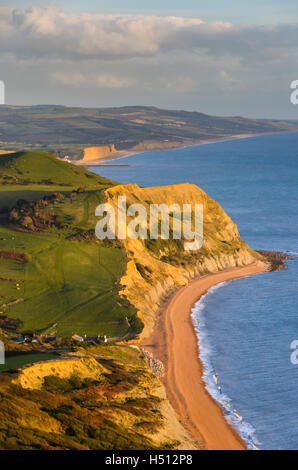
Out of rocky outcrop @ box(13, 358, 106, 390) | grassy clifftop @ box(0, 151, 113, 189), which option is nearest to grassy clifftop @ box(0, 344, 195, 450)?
rocky outcrop @ box(13, 358, 106, 390)

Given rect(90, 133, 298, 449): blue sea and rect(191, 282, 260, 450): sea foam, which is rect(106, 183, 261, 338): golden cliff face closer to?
rect(191, 282, 260, 450): sea foam

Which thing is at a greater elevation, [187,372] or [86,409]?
[86,409]

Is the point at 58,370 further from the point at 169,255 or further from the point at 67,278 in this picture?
the point at 169,255

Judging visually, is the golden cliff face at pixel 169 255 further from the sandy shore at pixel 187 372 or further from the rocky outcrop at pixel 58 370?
the rocky outcrop at pixel 58 370

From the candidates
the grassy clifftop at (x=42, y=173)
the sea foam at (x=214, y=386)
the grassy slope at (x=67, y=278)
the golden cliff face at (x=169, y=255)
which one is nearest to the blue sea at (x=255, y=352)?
the sea foam at (x=214, y=386)

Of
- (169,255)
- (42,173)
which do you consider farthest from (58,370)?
(42,173)
